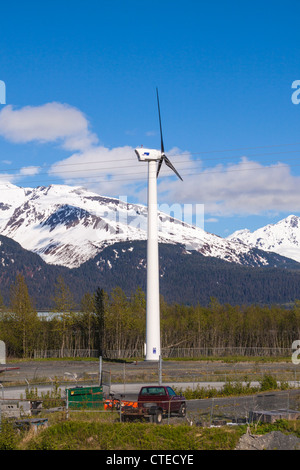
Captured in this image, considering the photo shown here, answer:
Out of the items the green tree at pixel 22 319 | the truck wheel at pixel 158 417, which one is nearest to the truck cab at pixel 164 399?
the truck wheel at pixel 158 417

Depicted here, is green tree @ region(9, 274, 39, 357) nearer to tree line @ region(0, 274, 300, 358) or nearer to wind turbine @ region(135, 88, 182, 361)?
tree line @ region(0, 274, 300, 358)

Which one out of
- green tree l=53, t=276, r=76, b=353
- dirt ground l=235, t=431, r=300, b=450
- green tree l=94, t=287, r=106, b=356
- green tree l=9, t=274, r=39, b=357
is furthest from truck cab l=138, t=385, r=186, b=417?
green tree l=94, t=287, r=106, b=356

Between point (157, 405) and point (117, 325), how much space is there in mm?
73013

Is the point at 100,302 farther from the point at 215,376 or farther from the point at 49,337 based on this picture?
the point at 215,376

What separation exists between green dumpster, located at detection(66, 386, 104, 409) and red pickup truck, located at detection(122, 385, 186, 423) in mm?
→ 2416

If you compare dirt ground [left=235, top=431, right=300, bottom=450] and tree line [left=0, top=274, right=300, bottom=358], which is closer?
dirt ground [left=235, top=431, right=300, bottom=450]

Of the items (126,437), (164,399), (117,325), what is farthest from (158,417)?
(117,325)

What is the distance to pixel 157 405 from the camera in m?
30.6

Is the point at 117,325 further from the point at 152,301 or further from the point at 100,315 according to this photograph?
the point at 152,301

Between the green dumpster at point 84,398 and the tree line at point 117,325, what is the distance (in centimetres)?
4890

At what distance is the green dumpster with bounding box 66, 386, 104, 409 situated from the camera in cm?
3173

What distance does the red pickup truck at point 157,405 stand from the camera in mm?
29016
